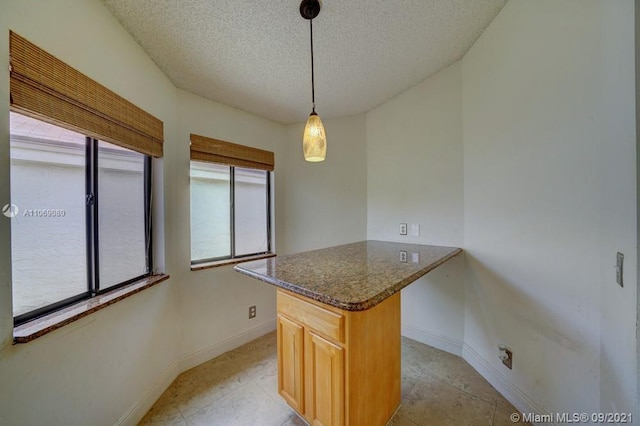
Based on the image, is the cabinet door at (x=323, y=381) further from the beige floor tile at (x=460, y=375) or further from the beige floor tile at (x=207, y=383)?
the beige floor tile at (x=460, y=375)

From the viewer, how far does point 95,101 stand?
1192mm

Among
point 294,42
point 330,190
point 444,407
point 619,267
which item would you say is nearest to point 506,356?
point 444,407

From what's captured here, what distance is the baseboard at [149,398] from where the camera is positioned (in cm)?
140

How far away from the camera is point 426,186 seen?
2.25 meters

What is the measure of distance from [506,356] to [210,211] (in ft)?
8.71

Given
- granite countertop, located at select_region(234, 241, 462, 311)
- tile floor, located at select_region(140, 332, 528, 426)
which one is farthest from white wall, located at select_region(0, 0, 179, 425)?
granite countertop, located at select_region(234, 241, 462, 311)

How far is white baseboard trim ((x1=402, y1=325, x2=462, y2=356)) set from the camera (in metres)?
2.10

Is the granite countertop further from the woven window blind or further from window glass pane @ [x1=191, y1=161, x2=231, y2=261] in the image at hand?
the woven window blind

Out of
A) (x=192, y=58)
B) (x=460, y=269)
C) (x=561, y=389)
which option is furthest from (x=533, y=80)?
(x=192, y=58)

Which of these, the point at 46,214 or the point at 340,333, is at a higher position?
the point at 46,214

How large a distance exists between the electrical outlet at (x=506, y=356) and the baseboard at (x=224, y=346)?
209 centimetres

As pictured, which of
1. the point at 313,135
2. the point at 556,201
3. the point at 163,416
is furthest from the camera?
the point at 163,416

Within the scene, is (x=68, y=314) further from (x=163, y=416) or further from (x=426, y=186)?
(x=426, y=186)

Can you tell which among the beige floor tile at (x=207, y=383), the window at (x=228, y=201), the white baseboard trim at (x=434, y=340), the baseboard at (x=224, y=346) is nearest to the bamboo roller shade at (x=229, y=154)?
the window at (x=228, y=201)
